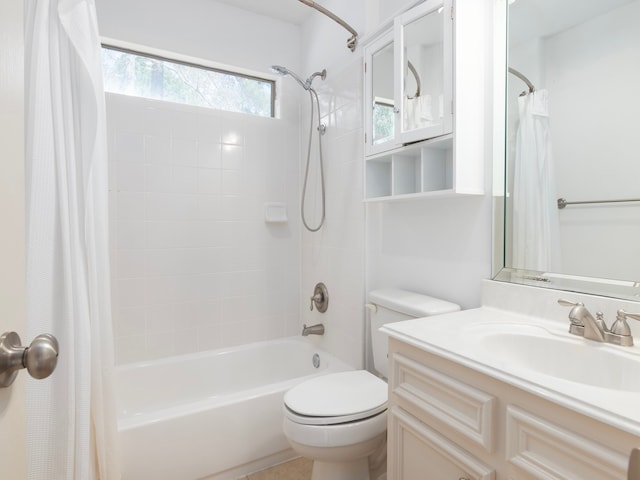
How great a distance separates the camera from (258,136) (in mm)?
2387

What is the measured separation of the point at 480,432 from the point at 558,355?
36 centimetres

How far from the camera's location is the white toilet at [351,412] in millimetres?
1272

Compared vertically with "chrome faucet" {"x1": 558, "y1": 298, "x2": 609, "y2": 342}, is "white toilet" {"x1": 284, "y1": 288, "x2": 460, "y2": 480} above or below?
below

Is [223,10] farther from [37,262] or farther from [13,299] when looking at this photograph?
[13,299]

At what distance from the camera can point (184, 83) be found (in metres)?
2.27

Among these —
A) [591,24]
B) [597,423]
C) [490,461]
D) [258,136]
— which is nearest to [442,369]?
[490,461]

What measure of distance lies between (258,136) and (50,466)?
6.48 ft

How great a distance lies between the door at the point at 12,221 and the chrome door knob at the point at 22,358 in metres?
0.02

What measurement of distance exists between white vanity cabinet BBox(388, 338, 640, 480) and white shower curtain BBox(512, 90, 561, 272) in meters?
0.58

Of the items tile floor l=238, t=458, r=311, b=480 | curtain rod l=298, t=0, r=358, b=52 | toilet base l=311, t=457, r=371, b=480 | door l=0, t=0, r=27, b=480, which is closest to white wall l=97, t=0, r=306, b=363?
curtain rod l=298, t=0, r=358, b=52

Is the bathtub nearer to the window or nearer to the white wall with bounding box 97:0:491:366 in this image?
the white wall with bounding box 97:0:491:366

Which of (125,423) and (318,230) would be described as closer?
(125,423)

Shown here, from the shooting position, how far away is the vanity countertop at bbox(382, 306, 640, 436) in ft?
2.10

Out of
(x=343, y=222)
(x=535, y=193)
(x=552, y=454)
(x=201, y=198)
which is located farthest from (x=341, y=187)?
(x=552, y=454)
